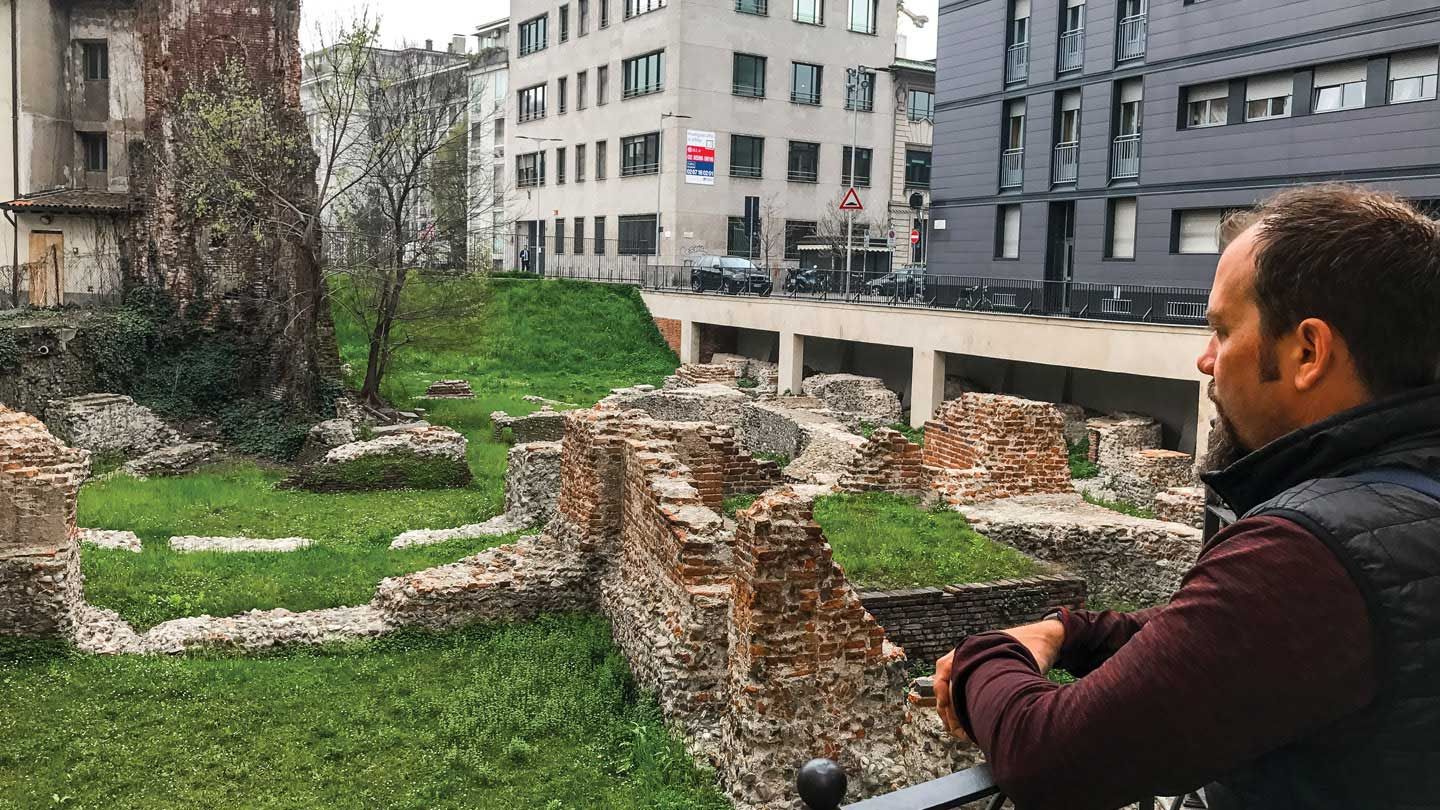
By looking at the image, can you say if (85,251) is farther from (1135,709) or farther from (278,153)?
(1135,709)

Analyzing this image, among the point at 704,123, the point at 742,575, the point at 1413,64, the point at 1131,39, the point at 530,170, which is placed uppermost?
the point at 704,123

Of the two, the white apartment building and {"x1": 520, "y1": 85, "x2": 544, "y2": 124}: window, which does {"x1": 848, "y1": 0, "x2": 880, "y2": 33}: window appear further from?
{"x1": 520, "y1": 85, "x2": 544, "y2": 124}: window

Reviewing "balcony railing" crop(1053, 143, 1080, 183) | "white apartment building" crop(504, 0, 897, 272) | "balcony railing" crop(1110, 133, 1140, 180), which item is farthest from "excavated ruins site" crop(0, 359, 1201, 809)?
"white apartment building" crop(504, 0, 897, 272)

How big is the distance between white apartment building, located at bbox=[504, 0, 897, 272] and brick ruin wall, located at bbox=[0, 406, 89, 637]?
123ft

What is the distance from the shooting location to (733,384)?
32.2 m

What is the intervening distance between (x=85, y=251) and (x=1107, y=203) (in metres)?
27.2

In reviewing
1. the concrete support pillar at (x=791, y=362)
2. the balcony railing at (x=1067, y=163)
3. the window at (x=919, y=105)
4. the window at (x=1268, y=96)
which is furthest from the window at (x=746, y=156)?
the window at (x=1268, y=96)

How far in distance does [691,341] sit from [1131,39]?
58.0 feet

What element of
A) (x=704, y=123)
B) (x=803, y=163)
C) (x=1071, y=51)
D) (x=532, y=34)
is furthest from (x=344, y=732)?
(x=532, y=34)

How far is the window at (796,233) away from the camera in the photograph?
50.9m

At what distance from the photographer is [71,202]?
1202 inches

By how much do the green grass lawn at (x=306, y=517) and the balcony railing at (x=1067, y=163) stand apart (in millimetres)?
14218

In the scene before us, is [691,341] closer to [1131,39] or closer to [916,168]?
[1131,39]

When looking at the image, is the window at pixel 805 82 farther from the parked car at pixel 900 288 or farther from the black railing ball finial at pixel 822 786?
the black railing ball finial at pixel 822 786
